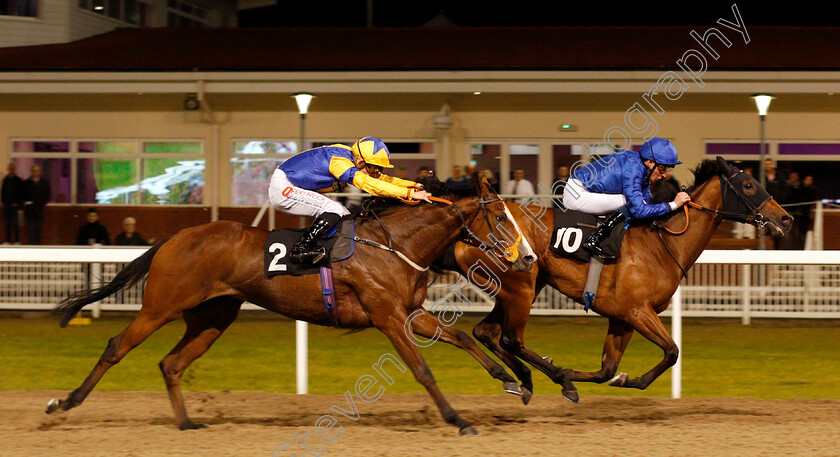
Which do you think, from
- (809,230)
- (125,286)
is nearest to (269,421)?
(125,286)

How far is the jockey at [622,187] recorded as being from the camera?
5598 millimetres

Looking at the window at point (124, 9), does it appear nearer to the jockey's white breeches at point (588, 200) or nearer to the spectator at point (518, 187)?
the spectator at point (518, 187)

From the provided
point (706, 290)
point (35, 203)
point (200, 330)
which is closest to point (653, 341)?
point (200, 330)

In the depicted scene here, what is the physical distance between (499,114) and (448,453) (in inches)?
347

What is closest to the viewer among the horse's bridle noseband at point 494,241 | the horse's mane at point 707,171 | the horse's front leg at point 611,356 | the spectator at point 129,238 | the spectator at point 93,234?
the horse's bridle noseband at point 494,241

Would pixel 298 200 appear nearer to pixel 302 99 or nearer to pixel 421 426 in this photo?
pixel 421 426

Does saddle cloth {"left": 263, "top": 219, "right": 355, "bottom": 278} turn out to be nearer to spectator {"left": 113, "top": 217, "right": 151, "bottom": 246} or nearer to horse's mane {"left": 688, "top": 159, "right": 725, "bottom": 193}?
horse's mane {"left": 688, "top": 159, "right": 725, "bottom": 193}

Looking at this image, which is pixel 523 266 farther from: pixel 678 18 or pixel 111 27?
pixel 678 18

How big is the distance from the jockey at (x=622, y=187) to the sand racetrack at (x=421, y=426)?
1.03m

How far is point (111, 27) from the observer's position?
1617cm

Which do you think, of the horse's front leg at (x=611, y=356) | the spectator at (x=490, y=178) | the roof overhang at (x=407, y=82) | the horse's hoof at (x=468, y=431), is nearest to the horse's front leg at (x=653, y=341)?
the horse's front leg at (x=611, y=356)

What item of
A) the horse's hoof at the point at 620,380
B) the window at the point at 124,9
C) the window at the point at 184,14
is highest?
the window at the point at 184,14

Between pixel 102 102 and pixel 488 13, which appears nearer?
pixel 102 102

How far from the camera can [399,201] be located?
17.7 ft
